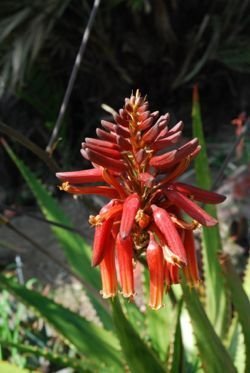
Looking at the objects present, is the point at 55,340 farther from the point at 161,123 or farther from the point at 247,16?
the point at 247,16

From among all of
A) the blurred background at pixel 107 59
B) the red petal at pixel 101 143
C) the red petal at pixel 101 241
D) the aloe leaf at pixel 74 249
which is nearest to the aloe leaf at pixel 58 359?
the aloe leaf at pixel 74 249

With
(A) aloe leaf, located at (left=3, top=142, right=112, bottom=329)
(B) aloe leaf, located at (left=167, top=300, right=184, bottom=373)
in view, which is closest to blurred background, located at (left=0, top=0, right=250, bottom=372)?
(A) aloe leaf, located at (left=3, top=142, right=112, bottom=329)

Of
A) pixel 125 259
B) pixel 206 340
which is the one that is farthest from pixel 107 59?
pixel 125 259

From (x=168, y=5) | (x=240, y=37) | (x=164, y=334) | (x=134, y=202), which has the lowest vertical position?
(x=164, y=334)

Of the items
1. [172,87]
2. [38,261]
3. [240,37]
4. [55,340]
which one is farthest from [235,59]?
[55,340]

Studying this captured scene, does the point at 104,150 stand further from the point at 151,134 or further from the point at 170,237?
the point at 170,237

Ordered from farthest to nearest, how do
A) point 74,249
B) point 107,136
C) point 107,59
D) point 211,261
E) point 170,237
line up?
1. point 107,59
2. point 74,249
3. point 211,261
4. point 107,136
5. point 170,237

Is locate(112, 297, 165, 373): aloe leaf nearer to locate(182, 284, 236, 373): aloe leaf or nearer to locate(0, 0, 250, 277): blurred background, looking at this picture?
locate(182, 284, 236, 373): aloe leaf

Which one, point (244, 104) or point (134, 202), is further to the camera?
point (244, 104)
